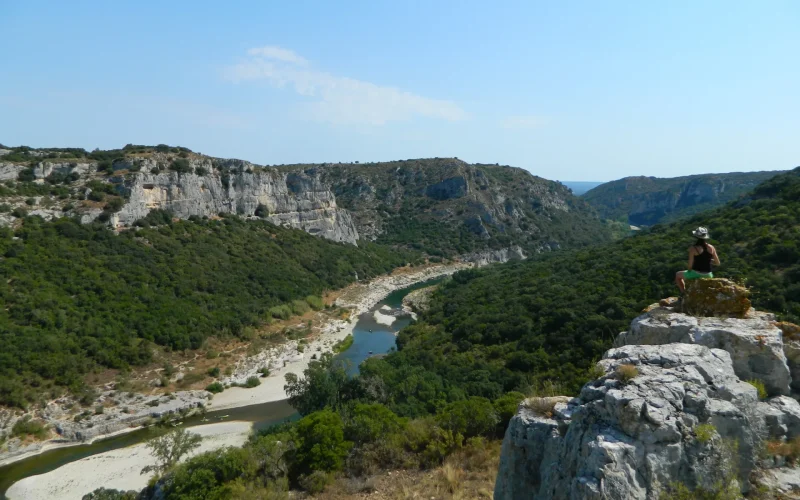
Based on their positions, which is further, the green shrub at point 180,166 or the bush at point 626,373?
the green shrub at point 180,166

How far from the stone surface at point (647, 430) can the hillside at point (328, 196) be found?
42.8m

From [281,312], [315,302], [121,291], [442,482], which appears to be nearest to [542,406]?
[442,482]

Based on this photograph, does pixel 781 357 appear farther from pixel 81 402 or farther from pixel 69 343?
pixel 69 343

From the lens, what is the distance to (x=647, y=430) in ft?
13.2

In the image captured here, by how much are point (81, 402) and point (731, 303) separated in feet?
97.5

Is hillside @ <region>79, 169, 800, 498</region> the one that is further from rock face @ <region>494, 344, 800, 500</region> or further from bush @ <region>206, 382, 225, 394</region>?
bush @ <region>206, 382, 225, 394</region>

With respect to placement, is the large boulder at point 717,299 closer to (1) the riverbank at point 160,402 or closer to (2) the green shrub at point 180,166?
(1) the riverbank at point 160,402

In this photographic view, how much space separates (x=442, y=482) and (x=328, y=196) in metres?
68.7

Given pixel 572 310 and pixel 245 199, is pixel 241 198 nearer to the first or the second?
pixel 245 199

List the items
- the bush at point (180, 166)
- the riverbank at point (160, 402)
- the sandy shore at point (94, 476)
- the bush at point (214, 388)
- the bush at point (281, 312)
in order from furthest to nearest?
the bush at point (180, 166) → the bush at point (281, 312) → the bush at point (214, 388) → the riverbank at point (160, 402) → the sandy shore at point (94, 476)

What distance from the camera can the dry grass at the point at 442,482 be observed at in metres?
8.26

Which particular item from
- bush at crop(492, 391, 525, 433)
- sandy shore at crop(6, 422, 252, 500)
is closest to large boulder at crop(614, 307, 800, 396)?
bush at crop(492, 391, 525, 433)

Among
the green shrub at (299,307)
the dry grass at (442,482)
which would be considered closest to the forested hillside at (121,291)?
the green shrub at (299,307)

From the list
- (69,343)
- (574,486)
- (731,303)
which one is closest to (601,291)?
(731,303)
